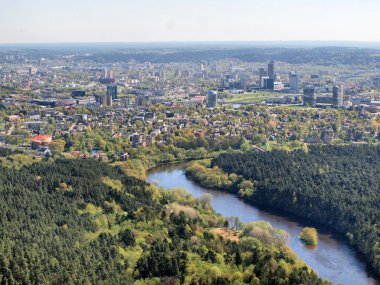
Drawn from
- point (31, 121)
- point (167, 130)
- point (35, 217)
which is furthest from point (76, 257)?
point (31, 121)

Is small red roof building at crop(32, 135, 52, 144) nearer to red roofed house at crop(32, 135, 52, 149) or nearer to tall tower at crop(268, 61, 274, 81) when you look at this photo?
red roofed house at crop(32, 135, 52, 149)

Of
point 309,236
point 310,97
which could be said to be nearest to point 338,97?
Result: point 310,97

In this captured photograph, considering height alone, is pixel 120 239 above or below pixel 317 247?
above

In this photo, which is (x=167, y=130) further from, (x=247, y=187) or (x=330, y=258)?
(x=330, y=258)

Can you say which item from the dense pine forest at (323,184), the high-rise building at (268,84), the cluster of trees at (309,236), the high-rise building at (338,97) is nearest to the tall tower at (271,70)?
the high-rise building at (268,84)

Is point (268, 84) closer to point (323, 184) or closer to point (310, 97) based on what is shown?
point (310, 97)

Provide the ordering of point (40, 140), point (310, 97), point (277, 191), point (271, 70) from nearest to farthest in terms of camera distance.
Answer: point (277, 191) < point (40, 140) < point (310, 97) < point (271, 70)

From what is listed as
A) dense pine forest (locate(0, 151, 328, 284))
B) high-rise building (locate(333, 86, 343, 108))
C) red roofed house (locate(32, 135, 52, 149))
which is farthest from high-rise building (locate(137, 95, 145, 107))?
dense pine forest (locate(0, 151, 328, 284))

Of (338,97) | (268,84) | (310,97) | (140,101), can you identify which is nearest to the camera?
(338,97)
